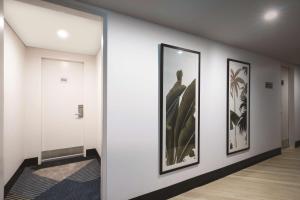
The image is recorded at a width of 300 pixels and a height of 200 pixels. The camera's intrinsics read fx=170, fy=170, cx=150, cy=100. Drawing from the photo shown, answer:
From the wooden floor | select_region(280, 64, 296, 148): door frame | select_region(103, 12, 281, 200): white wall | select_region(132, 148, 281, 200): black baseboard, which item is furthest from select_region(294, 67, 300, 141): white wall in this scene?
select_region(103, 12, 281, 200): white wall

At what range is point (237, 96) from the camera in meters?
3.28

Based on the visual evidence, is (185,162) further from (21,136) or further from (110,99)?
(21,136)

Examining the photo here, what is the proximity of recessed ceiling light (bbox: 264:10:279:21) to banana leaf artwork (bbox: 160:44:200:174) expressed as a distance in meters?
0.95

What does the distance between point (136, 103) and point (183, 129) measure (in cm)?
86

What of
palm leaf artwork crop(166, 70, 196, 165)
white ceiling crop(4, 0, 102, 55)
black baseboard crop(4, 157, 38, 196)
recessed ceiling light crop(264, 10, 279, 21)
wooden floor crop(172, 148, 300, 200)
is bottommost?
wooden floor crop(172, 148, 300, 200)

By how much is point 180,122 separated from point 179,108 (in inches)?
8.1

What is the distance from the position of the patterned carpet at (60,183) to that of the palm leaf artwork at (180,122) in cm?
127

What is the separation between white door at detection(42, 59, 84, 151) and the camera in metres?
3.76

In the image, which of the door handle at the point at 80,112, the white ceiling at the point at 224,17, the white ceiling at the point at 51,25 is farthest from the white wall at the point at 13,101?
the white ceiling at the point at 224,17

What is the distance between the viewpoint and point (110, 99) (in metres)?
1.94

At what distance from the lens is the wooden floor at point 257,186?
244 cm

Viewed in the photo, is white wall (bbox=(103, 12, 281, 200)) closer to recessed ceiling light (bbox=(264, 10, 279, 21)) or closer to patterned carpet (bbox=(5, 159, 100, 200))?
patterned carpet (bbox=(5, 159, 100, 200))

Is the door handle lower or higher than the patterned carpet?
higher

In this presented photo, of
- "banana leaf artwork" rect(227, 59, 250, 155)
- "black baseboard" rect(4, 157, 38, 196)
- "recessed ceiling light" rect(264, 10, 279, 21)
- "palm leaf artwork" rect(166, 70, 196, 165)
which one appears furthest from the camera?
"banana leaf artwork" rect(227, 59, 250, 155)
